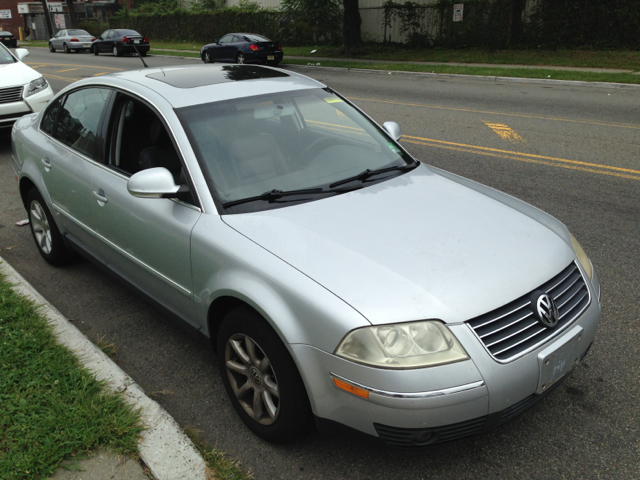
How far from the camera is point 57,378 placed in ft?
10.4

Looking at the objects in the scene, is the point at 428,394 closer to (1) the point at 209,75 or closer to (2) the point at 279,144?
(2) the point at 279,144

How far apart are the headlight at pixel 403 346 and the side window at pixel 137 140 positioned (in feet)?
5.72

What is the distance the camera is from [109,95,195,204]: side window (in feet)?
11.6

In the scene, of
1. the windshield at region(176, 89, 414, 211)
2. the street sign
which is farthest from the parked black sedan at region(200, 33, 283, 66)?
the windshield at region(176, 89, 414, 211)

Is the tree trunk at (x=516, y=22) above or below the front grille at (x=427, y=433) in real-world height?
above

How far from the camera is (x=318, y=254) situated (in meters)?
2.60

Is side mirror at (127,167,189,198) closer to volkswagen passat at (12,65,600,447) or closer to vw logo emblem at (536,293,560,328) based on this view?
volkswagen passat at (12,65,600,447)

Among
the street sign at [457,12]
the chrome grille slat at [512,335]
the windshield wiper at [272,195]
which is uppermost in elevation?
the street sign at [457,12]

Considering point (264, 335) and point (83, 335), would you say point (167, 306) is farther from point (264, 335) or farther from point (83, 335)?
point (264, 335)

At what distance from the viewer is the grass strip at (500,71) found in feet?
50.9

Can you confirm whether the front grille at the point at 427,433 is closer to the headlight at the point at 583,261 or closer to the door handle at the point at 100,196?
the headlight at the point at 583,261

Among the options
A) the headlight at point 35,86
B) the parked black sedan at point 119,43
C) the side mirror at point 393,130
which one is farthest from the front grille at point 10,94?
the parked black sedan at point 119,43

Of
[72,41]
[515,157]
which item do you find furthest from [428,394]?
[72,41]

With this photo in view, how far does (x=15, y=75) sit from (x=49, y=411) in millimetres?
8149
